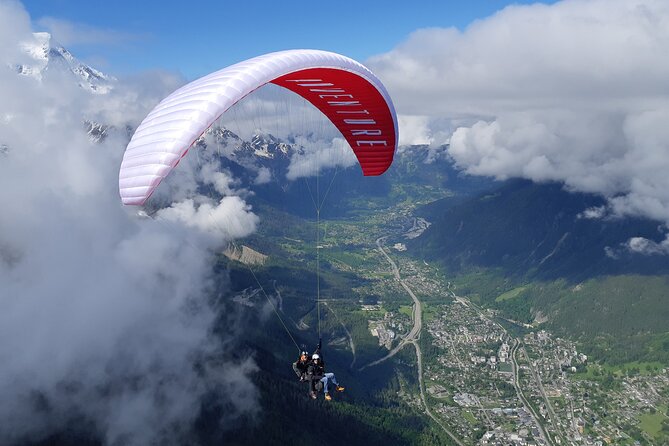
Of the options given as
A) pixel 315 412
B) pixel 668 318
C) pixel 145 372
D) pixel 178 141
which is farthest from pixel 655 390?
pixel 178 141

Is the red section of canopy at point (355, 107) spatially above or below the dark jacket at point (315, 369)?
above

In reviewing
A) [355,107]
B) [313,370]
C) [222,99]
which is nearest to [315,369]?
[313,370]

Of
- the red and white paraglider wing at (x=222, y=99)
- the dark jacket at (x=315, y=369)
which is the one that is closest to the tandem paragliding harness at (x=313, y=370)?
the dark jacket at (x=315, y=369)

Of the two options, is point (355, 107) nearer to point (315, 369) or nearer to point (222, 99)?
point (222, 99)

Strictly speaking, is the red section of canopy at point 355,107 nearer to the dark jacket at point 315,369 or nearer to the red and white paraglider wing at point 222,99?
the red and white paraglider wing at point 222,99

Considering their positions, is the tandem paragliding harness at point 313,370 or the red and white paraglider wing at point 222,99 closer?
the red and white paraglider wing at point 222,99

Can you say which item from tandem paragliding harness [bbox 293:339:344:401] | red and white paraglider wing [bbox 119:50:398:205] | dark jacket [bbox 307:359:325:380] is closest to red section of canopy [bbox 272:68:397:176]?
red and white paraglider wing [bbox 119:50:398:205]

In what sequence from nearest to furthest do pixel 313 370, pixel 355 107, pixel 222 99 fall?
1. pixel 222 99
2. pixel 313 370
3. pixel 355 107
